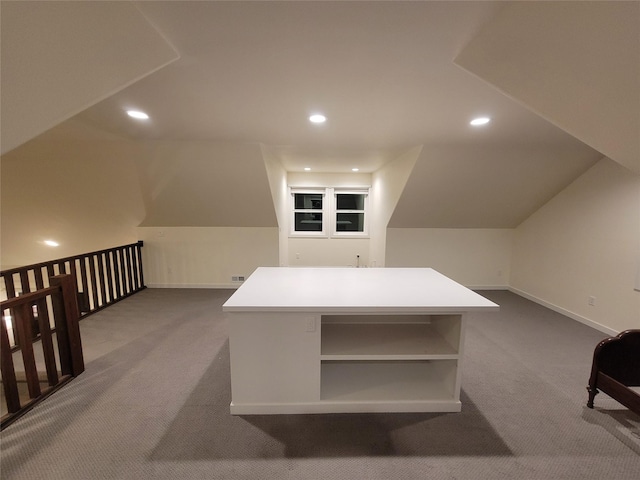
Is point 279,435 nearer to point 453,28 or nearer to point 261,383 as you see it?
point 261,383

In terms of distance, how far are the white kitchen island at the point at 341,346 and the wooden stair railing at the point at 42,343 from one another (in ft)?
4.60

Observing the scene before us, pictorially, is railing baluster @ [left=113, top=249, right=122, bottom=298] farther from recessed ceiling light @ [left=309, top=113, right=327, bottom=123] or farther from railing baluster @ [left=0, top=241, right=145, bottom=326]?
recessed ceiling light @ [left=309, top=113, right=327, bottom=123]

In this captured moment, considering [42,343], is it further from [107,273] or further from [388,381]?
[388,381]

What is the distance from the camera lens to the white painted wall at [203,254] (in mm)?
4504

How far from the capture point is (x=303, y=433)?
1.63 metres

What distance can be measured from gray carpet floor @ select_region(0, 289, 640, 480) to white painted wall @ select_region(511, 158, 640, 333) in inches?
43.5

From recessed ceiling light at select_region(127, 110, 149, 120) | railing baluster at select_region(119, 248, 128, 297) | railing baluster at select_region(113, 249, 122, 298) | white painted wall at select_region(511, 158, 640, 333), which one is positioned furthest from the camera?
railing baluster at select_region(119, 248, 128, 297)

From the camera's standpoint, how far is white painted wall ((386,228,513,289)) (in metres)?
4.61

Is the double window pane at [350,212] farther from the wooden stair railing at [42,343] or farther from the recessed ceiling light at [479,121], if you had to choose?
the wooden stair railing at [42,343]

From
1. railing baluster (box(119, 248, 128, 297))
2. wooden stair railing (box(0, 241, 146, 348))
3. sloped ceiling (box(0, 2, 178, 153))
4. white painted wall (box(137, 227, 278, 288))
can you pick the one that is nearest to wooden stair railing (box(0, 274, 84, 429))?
wooden stair railing (box(0, 241, 146, 348))

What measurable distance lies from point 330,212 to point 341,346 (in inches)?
175

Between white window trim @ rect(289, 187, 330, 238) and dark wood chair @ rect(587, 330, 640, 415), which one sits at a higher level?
white window trim @ rect(289, 187, 330, 238)

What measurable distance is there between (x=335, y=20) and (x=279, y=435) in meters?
2.28

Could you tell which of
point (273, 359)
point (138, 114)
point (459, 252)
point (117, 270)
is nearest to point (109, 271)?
point (117, 270)
